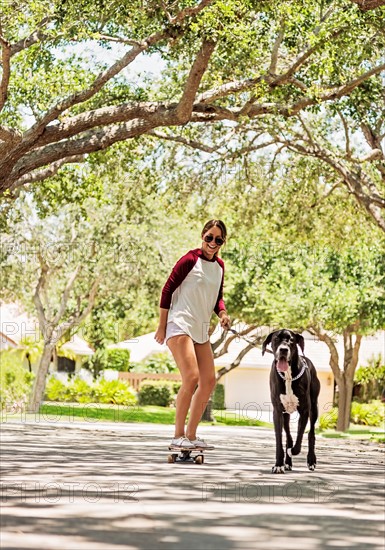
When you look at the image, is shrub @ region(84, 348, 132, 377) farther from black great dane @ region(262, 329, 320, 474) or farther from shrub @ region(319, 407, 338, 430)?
black great dane @ region(262, 329, 320, 474)

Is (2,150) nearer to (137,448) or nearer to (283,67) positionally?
(137,448)

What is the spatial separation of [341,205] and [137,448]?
49.2ft

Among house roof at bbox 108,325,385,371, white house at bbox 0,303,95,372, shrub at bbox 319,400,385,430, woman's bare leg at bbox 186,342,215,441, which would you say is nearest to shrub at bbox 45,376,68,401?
white house at bbox 0,303,95,372

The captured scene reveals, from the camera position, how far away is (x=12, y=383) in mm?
45625

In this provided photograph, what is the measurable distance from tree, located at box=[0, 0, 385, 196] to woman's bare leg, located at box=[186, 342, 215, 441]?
4855 millimetres

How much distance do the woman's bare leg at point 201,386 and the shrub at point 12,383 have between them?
3141cm

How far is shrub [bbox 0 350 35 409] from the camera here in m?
43.3

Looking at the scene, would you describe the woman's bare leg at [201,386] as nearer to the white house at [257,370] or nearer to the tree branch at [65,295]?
the tree branch at [65,295]

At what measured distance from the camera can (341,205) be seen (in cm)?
2744

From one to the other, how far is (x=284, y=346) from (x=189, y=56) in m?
8.89

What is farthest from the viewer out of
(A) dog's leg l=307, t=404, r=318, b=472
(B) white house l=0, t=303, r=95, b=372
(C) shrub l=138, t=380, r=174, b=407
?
(B) white house l=0, t=303, r=95, b=372

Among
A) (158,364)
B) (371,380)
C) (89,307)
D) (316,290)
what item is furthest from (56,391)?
(316,290)

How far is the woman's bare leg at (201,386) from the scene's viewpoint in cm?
1055

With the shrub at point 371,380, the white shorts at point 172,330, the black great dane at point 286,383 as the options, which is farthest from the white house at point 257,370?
the black great dane at point 286,383
